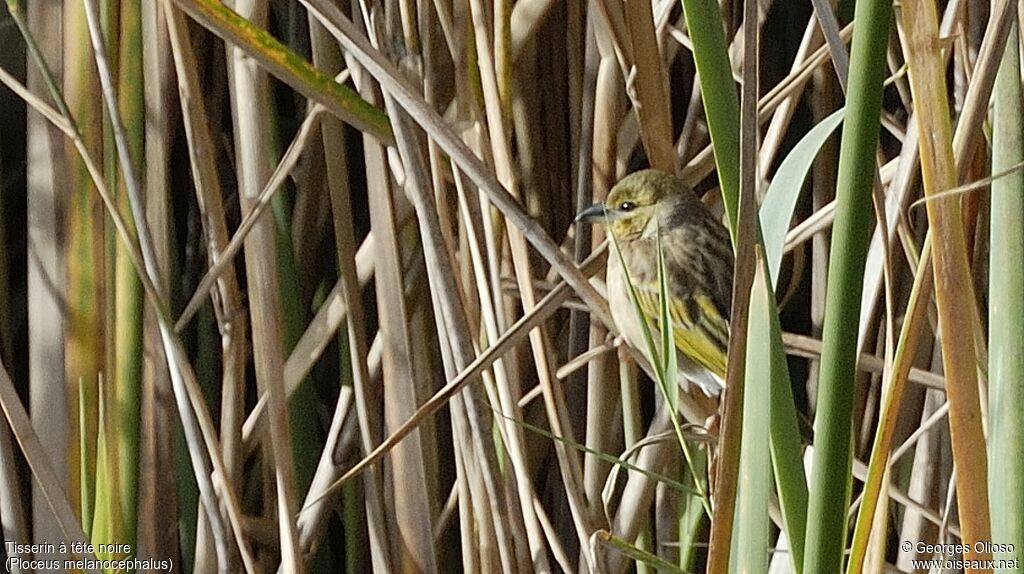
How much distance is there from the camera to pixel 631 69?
86 cm

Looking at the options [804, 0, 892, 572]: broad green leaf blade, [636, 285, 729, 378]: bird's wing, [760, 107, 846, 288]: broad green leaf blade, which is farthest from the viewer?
[636, 285, 729, 378]: bird's wing

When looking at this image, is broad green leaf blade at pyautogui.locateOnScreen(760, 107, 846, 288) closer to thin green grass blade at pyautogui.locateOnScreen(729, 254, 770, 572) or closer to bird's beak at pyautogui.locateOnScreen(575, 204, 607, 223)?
thin green grass blade at pyautogui.locateOnScreen(729, 254, 770, 572)

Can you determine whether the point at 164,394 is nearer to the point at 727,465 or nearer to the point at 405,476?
the point at 405,476

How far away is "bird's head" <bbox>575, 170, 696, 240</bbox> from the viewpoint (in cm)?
92

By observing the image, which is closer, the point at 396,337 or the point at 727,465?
the point at 727,465

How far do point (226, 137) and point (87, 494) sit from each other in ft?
1.19

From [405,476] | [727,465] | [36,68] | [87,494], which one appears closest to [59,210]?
[36,68]

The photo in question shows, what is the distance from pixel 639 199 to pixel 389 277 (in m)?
0.24

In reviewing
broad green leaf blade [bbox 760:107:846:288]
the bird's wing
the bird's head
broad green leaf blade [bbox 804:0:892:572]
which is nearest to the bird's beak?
the bird's head

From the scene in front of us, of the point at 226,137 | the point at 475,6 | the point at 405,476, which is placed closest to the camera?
the point at 475,6

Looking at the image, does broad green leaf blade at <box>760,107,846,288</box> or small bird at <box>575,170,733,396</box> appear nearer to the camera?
broad green leaf blade at <box>760,107,846,288</box>

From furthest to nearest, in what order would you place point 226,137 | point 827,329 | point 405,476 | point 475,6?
point 226,137, point 405,476, point 475,6, point 827,329

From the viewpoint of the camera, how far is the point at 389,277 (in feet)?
2.86

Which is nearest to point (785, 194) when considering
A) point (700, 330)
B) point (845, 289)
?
point (845, 289)
